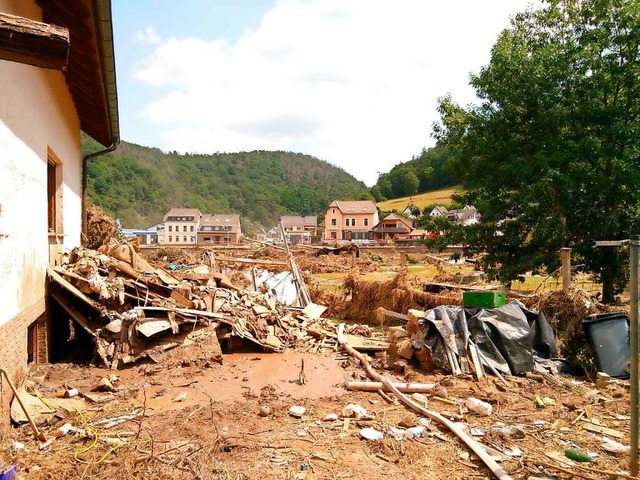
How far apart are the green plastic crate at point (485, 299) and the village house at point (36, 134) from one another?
7.76 meters

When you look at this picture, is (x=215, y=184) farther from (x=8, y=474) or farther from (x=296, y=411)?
(x=8, y=474)

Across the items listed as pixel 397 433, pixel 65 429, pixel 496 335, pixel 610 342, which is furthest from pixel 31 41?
pixel 610 342

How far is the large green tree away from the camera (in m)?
12.0

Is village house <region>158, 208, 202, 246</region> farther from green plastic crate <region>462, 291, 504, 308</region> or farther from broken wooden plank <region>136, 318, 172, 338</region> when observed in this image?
green plastic crate <region>462, 291, 504, 308</region>

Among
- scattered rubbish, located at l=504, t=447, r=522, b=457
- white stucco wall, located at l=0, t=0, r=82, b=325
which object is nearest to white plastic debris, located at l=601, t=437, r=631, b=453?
scattered rubbish, located at l=504, t=447, r=522, b=457

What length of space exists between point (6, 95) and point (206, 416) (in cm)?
456

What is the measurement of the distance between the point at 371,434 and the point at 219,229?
8385cm

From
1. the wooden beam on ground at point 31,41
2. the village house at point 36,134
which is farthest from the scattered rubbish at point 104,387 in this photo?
the wooden beam on ground at point 31,41

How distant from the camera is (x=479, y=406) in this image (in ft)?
21.6

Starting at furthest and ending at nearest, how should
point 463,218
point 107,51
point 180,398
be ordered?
point 463,218
point 180,398
point 107,51

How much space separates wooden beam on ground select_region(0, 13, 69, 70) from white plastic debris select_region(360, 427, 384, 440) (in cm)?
508

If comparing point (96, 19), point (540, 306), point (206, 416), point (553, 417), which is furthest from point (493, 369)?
point (96, 19)

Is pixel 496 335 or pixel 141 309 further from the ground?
pixel 141 309

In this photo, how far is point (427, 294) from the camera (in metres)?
14.2
